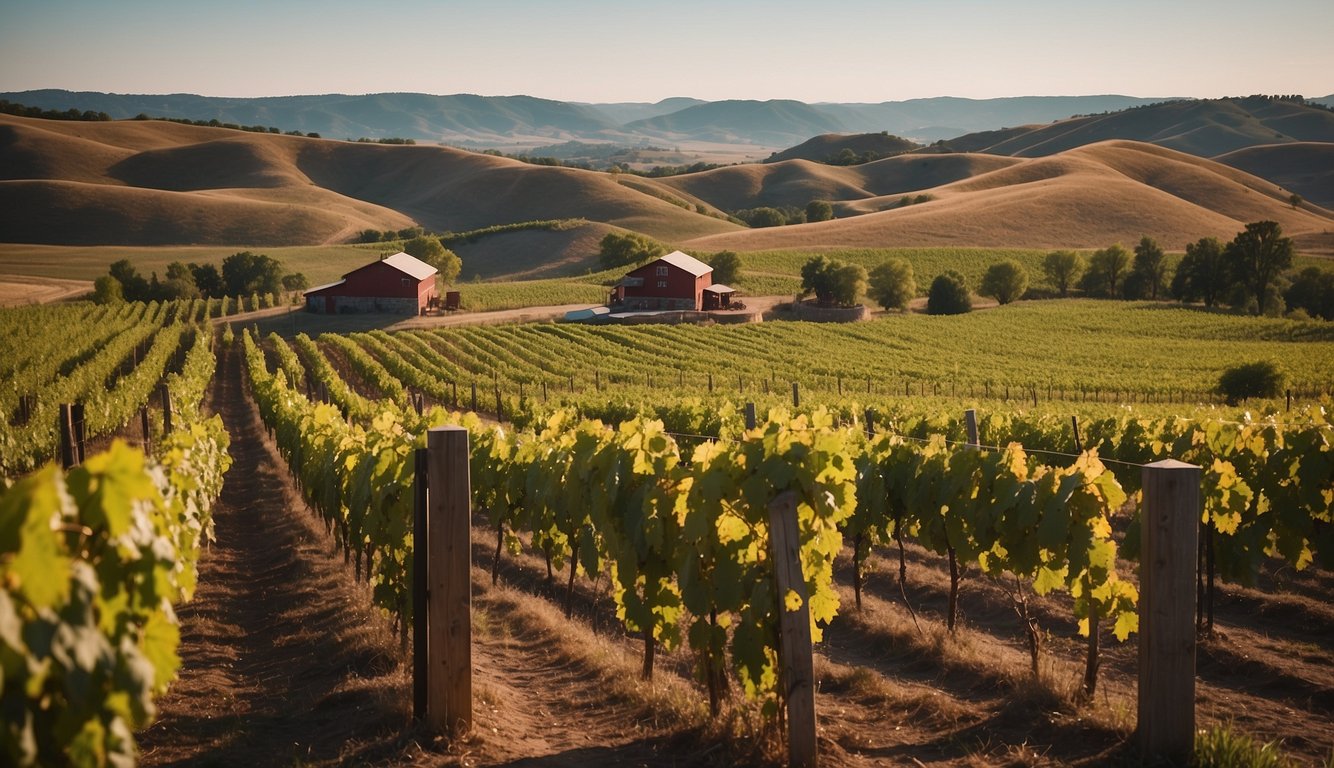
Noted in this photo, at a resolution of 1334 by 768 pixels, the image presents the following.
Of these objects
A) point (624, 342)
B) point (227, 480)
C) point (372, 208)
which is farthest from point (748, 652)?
point (372, 208)

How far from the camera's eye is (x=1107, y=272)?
3455 inches

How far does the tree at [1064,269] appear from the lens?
292 ft

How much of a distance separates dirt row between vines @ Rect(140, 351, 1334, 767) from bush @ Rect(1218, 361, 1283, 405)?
32959 mm

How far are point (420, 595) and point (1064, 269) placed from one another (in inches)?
3608

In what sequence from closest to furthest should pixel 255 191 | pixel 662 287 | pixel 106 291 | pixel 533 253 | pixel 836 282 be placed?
pixel 662 287 → pixel 836 282 → pixel 106 291 → pixel 533 253 → pixel 255 191

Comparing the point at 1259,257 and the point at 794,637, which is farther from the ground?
the point at 1259,257

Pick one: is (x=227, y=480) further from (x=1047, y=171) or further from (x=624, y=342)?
(x=1047, y=171)

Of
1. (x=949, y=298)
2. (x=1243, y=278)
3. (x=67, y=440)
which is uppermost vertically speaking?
(x=1243, y=278)

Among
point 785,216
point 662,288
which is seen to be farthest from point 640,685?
point 785,216

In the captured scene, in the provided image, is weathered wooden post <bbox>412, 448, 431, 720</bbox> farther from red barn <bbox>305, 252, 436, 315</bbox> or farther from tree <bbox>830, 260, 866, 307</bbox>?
tree <bbox>830, 260, 866, 307</bbox>

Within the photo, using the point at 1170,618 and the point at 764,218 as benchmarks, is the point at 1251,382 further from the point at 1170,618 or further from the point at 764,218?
the point at 764,218

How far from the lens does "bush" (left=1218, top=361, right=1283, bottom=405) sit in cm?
3916

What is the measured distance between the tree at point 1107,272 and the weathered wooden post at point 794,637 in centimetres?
9008

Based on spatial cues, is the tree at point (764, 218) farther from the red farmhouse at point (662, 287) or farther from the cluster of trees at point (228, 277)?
the red farmhouse at point (662, 287)
